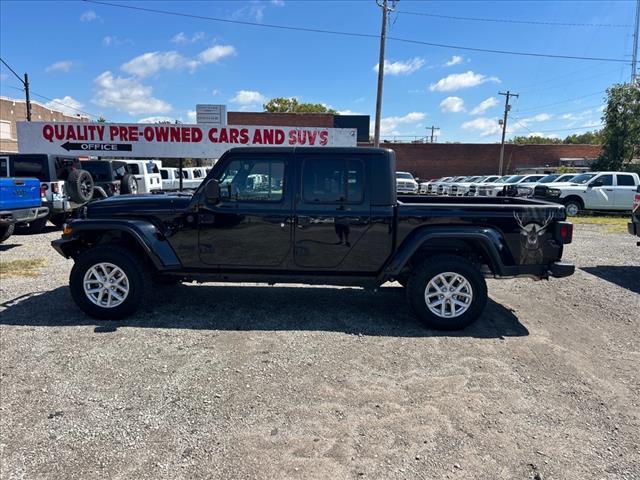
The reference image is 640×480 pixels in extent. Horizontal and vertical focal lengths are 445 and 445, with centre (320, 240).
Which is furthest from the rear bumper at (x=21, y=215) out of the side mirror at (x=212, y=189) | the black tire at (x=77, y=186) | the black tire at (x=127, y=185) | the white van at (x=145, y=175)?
the white van at (x=145, y=175)

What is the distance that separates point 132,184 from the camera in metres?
14.8

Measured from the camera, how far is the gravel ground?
2656 mm

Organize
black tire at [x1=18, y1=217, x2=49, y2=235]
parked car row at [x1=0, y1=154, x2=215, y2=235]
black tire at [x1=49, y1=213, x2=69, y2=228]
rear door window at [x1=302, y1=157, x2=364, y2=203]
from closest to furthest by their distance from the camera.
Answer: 1. rear door window at [x1=302, y1=157, x2=364, y2=203]
2. parked car row at [x1=0, y1=154, x2=215, y2=235]
3. black tire at [x1=18, y1=217, x2=49, y2=235]
4. black tire at [x1=49, y1=213, x2=69, y2=228]

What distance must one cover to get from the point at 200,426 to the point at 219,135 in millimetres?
13828

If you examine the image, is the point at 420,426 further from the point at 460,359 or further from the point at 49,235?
the point at 49,235

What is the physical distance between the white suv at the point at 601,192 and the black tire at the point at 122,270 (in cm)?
1607

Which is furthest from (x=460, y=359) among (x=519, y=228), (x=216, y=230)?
(x=216, y=230)

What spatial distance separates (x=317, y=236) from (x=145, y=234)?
72.7 inches

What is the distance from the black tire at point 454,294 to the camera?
467cm

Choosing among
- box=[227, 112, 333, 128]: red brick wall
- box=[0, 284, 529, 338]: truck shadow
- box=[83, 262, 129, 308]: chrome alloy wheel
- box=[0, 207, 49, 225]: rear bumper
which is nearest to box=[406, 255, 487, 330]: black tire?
box=[0, 284, 529, 338]: truck shadow

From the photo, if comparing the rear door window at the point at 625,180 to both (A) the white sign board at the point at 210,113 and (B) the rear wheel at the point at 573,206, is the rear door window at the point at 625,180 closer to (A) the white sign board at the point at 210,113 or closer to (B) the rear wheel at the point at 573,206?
(B) the rear wheel at the point at 573,206

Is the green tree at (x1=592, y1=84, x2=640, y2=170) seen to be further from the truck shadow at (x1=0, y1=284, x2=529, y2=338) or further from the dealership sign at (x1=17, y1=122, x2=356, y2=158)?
the truck shadow at (x1=0, y1=284, x2=529, y2=338)

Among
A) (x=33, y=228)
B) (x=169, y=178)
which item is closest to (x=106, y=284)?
(x=33, y=228)

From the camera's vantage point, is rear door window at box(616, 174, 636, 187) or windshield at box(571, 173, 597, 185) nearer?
rear door window at box(616, 174, 636, 187)
